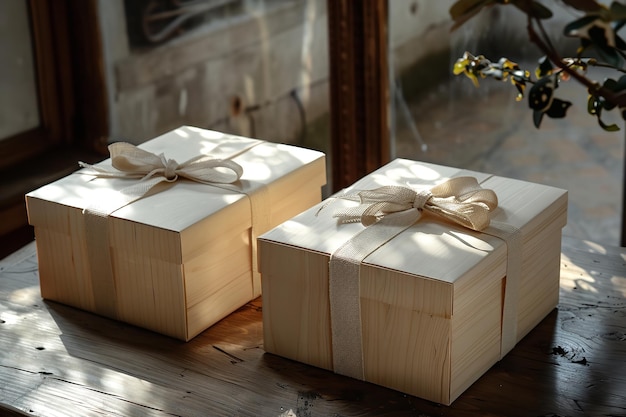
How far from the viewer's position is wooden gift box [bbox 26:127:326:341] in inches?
47.6

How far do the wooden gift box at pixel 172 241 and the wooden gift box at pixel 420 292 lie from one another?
0.35 feet

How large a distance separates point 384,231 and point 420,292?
0.41 feet

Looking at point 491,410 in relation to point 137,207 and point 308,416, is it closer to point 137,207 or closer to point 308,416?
point 308,416

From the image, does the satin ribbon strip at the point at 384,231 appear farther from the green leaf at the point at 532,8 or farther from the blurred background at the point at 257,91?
the blurred background at the point at 257,91

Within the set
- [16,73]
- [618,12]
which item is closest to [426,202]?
[618,12]

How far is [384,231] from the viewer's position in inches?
44.8

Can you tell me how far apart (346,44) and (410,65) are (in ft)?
0.49

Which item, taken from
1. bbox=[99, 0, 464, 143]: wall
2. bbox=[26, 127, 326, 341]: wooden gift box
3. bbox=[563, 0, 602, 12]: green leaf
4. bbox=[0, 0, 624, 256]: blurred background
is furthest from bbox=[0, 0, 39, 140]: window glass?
bbox=[563, 0, 602, 12]: green leaf

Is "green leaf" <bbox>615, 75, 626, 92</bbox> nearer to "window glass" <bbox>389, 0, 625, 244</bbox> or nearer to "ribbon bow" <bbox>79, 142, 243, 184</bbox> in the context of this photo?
"ribbon bow" <bbox>79, 142, 243, 184</bbox>

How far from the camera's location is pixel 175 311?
4.03ft

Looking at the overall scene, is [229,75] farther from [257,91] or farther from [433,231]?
[433,231]

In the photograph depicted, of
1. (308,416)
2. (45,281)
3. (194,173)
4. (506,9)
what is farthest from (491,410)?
(506,9)

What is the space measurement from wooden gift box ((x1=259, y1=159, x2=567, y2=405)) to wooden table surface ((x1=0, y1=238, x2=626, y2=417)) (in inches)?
1.1

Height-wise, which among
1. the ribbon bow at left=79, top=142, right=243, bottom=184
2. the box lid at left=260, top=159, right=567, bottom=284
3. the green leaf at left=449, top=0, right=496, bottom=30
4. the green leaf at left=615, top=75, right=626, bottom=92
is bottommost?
the box lid at left=260, top=159, right=567, bottom=284
